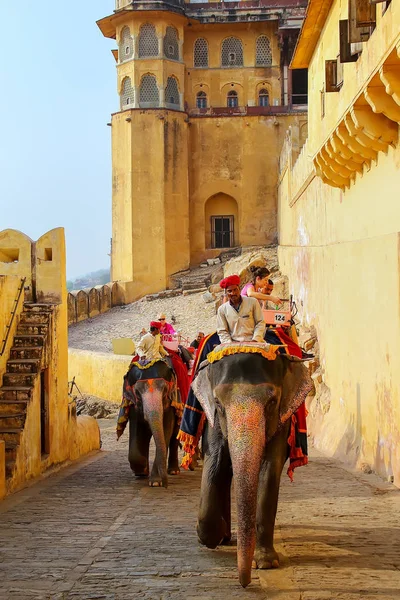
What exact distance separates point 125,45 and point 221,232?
846 cm

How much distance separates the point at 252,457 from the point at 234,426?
0.23 meters

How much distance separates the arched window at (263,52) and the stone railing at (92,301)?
37.1 ft

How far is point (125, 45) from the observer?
129ft

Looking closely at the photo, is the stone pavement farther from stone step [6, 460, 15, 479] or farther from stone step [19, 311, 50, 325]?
stone step [19, 311, 50, 325]

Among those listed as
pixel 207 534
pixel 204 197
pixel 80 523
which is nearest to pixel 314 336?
pixel 80 523

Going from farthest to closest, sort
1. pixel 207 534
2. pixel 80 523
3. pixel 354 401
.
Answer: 1. pixel 354 401
2. pixel 80 523
3. pixel 207 534

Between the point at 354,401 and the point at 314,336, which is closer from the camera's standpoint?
the point at 354,401

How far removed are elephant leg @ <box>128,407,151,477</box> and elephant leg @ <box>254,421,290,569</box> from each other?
478 centimetres

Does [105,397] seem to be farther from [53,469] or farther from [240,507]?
[240,507]

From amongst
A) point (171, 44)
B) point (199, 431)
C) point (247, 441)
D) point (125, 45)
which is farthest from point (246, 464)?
point (125, 45)

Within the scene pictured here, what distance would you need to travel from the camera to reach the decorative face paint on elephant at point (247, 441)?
6.16 metres

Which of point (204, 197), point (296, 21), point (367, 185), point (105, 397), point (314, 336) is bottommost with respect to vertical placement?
point (105, 397)

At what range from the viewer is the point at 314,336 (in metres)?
18.3

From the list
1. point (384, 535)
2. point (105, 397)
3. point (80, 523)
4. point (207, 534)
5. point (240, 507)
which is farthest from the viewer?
point (105, 397)
